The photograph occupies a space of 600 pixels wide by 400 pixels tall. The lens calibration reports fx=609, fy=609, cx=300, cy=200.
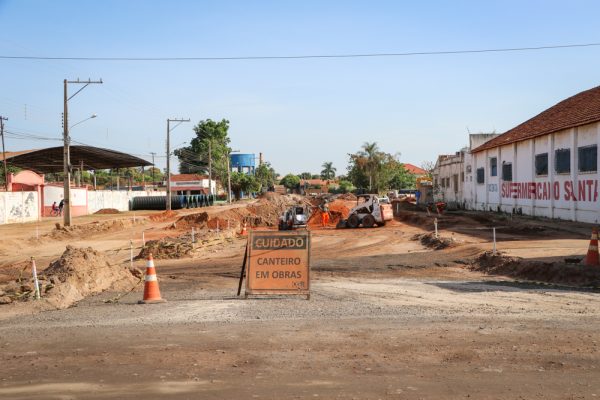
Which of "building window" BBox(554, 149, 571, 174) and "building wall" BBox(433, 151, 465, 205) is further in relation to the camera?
"building wall" BBox(433, 151, 465, 205)

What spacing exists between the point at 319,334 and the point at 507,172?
35294 mm

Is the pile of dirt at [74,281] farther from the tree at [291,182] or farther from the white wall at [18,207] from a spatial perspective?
the tree at [291,182]

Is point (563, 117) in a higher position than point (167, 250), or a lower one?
higher

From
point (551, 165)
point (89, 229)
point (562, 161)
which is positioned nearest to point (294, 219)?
point (89, 229)

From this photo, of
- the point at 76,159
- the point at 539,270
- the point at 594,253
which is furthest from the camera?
the point at 76,159

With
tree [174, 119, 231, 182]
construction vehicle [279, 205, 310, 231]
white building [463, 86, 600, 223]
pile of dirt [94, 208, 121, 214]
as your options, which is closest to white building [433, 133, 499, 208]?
white building [463, 86, 600, 223]

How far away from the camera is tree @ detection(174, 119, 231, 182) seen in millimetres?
116688

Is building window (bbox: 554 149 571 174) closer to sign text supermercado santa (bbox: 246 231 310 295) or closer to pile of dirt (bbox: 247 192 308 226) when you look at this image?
pile of dirt (bbox: 247 192 308 226)

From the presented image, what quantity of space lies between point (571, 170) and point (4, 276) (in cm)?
2560

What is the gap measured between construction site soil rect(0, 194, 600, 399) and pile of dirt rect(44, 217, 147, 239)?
18452 mm

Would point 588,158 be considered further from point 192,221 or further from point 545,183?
point 192,221

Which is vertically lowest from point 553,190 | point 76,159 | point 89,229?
point 89,229

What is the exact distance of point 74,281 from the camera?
1323 centimetres

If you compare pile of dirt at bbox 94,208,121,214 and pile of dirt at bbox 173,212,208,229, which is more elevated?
pile of dirt at bbox 94,208,121,214
